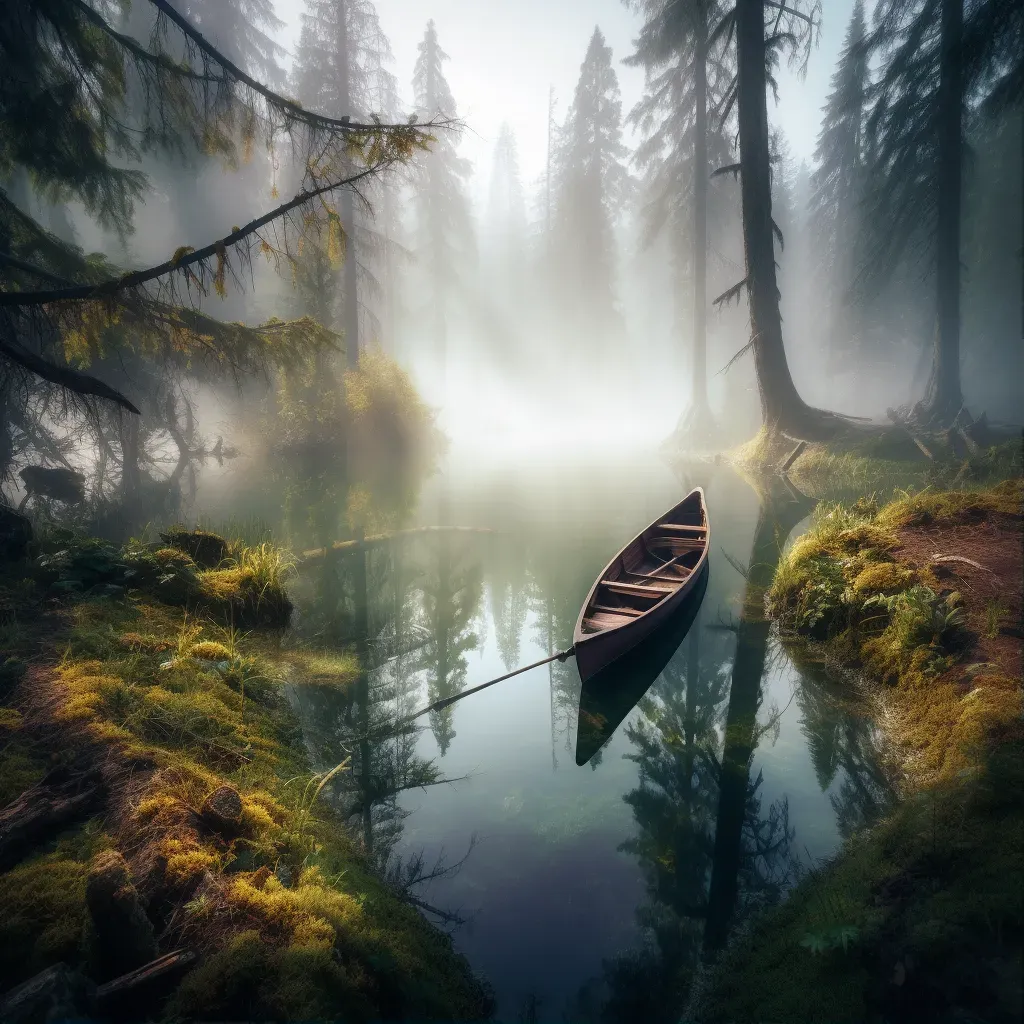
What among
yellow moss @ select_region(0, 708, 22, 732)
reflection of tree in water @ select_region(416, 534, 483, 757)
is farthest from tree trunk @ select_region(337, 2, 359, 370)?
yellow moss @ select_region(0, 708, 22, 732)

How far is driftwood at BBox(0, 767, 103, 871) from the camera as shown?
3017 millimetres

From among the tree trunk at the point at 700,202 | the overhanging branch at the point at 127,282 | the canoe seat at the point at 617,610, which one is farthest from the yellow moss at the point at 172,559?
the tree trunk at the point at 700,202

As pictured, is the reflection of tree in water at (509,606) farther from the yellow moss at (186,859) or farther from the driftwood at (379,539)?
the yellow moss at (186,859)

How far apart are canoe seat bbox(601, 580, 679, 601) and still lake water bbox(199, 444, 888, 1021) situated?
3.19ft

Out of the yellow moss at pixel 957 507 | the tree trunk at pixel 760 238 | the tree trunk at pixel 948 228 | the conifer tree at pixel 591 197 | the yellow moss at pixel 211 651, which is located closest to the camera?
the yellow moss at pixel 211 651

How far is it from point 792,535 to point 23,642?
→ 12.3 m

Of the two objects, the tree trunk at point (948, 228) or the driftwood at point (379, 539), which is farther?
the tree trunk at point (948, 228)

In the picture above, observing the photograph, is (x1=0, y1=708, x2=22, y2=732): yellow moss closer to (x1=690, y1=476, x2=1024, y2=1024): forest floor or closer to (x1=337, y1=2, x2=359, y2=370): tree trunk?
(x1=690, y1=476, x2=1024, y2=1024): forest floor

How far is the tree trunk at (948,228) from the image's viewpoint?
44.7ft

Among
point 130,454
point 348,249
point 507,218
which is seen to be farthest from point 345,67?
point 507,218

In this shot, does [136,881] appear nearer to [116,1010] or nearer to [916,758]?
[116,1010]

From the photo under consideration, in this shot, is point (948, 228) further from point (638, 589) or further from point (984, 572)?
point (638, 589)

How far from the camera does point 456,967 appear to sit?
3.43 m

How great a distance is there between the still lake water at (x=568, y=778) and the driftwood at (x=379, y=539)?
106 centimetres
